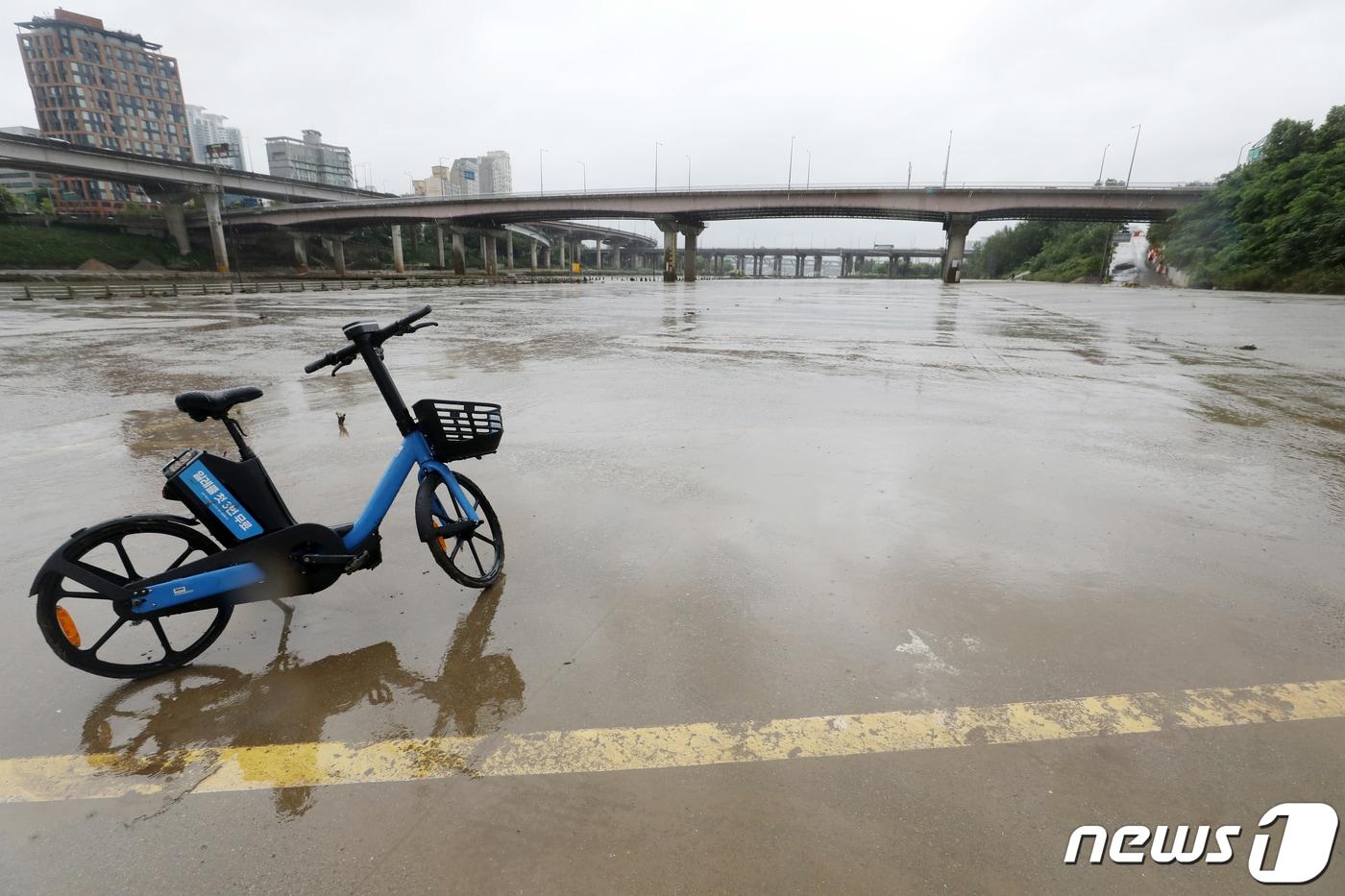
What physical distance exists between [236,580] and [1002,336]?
15456mm

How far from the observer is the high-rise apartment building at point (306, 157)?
497 feet

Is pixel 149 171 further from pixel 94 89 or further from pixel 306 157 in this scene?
pixel 306 157

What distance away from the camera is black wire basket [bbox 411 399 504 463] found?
3018 mm

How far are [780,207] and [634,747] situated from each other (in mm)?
65749

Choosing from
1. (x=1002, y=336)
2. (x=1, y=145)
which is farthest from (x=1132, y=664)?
(x=1, y=145)

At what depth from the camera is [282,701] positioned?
8.01ft

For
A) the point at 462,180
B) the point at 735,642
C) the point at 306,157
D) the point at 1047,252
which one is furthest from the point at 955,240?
the point at 306,157

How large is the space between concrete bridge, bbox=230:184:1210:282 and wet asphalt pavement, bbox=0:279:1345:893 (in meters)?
58.8

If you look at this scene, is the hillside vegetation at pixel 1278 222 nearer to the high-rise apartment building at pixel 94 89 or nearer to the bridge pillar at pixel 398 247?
the bridge pillar at pixel 398 247

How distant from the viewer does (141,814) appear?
76.2 inches

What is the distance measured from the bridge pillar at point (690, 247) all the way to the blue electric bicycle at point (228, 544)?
64976 millimetres

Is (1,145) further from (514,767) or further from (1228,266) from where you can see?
(1228,266)

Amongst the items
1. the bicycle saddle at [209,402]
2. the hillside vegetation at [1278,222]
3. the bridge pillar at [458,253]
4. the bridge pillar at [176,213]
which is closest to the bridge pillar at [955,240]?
the hillside vegetation at [1278,222]

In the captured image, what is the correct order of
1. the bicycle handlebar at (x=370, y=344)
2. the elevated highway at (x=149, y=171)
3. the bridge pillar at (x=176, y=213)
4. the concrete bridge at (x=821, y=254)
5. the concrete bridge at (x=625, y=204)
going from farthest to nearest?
the concrete bridge at (x=821, y=254)
the bridge pillar at (x=176, y=213)
the concrete bridge at (x=625, y=204)
the elevated highway at (x=149, y=171)
the bicycle handlebar at (x=370, y=344)
